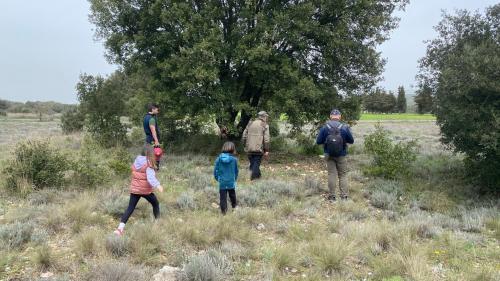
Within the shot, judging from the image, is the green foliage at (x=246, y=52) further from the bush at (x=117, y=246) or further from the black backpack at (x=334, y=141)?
the bush at (x=117, y=246)

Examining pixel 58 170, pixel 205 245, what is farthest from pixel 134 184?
pixel 58 170

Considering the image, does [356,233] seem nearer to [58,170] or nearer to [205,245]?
[205,245]

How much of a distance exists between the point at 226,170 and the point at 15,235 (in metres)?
3.54

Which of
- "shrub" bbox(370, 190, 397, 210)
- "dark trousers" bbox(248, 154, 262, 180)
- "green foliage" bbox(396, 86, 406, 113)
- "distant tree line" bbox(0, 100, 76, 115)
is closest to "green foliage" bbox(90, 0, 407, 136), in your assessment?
"dark trousers" bbox(248, 154, 262, 180)

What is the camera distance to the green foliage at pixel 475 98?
9367mm

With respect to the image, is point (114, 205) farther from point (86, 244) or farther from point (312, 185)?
point (312, 185)

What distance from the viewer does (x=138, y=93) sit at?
1427 centimetres

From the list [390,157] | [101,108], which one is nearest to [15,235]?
[390,157]

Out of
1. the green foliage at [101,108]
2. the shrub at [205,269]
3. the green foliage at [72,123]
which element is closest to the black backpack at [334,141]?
the shrub at [205,269]

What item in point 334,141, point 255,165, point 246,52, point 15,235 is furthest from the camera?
point 246,52

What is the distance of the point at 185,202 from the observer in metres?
8.35

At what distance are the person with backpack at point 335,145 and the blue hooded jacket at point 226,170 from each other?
2.45m

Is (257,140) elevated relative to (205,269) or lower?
elevated

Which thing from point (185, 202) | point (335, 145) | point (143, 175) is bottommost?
point (185, 202)
